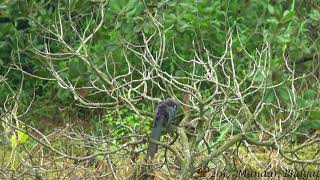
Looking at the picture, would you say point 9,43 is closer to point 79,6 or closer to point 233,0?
point 79,6

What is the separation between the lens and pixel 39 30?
7.45 meters

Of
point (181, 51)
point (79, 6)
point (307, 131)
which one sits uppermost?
point (79, 6)

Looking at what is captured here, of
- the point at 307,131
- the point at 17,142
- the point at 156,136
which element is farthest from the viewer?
the point at 307,131

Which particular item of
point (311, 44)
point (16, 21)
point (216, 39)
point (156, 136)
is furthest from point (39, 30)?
point (156, 136)

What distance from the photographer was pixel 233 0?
718cm

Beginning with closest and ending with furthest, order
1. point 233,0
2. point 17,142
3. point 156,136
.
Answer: point 156,136 → point 17,142 → point 233,0

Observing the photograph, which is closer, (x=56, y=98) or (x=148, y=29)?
(x=148, y=29)

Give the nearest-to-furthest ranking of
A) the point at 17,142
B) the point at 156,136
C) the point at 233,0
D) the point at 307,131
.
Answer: the point at 156,136
the point at 17,142
the point at 307,131
the point at 233,0

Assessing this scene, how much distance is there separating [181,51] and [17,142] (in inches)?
103

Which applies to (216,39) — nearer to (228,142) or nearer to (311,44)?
(311,44)

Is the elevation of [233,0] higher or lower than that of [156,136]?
higher

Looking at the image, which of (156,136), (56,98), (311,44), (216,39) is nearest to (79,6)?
(56,98)

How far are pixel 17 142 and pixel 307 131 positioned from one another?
300 cm

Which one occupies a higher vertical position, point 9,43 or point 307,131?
point 9,43
